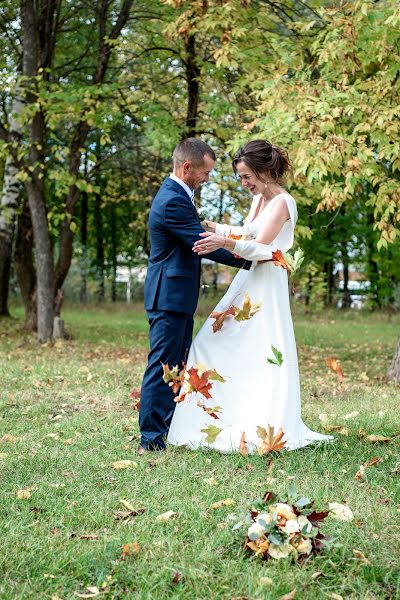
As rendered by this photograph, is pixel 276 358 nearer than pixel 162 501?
No

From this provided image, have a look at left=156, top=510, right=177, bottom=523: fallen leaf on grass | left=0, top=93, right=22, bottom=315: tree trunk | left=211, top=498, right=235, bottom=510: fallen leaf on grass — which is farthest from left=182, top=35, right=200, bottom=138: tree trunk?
left=156, top=510, right=177, bottom=523: fallen leaf on grass

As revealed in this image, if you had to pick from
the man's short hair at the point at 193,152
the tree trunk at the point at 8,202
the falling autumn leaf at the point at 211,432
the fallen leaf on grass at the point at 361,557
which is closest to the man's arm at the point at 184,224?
the man's short hair at the point at 193,152

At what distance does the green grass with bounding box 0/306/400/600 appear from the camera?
9.69 ft

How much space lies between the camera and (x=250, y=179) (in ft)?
16.8

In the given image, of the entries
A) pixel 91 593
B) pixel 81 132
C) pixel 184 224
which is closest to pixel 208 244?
pixel 184 224

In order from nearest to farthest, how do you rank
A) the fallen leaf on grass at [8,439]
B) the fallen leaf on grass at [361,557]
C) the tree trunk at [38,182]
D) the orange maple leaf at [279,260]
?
the fallen leaf on grass at [361,557] < the orange maple leaf at [279,260] < the fallen leaf on grass at [8,439] < the tree trunk at [38,182]

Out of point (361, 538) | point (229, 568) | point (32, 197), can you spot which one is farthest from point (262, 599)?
point (32, 197)

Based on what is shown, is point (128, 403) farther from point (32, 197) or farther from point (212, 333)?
point (32, 197)

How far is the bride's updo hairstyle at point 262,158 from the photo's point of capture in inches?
197

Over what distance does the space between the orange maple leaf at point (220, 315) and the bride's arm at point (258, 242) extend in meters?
0.45

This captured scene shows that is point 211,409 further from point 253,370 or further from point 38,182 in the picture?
point 38,182

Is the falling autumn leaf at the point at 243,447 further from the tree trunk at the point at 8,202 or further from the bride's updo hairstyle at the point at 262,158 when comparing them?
→ the tree trunk at the point at 8,202

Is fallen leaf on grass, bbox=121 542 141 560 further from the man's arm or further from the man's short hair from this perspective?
A: the man's short hair

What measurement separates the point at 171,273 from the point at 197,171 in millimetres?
728
